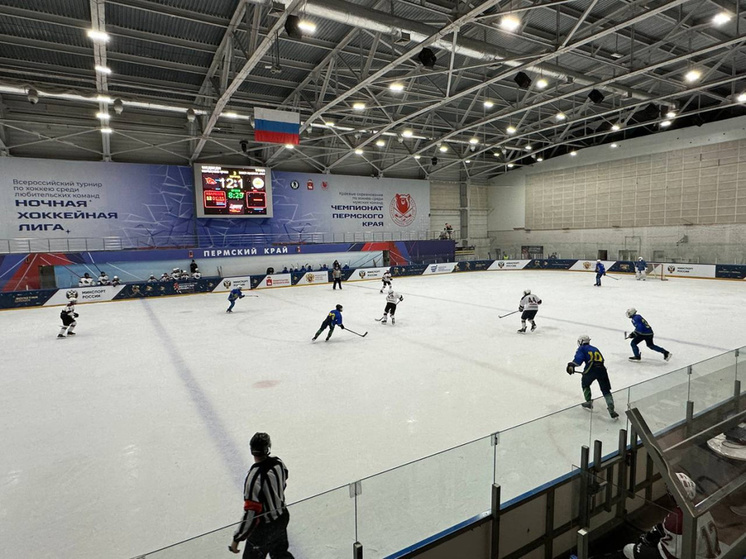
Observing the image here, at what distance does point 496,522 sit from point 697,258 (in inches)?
1301

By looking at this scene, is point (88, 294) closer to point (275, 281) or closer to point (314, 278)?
point (275, 281)

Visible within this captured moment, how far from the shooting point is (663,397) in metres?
4.47

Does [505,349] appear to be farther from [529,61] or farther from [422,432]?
[529,61]

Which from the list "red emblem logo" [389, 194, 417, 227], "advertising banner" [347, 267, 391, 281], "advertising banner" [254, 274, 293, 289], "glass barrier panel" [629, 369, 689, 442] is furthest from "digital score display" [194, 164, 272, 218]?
"glass barrier panel" [629, 369, 689, 442]

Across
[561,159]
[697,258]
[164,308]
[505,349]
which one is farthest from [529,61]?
[561,159]

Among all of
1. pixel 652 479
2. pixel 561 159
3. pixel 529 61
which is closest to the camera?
pixel 652 479

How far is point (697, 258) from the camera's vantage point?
2853cm

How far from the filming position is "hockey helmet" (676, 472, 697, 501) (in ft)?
9.21

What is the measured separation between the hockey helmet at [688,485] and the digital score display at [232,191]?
94.5 feet

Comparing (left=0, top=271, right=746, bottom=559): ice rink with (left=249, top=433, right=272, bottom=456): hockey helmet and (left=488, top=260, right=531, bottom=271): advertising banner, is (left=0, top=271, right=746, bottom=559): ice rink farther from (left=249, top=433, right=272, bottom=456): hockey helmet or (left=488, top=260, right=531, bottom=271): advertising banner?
(left=488, top=260, right=531, bottom=271): advertising banner

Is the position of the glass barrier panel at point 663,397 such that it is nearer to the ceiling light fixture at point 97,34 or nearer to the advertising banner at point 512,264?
the ceiling light fixture at point 97,34

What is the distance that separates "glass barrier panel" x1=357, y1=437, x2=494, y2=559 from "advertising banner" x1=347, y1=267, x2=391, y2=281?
26073 mm

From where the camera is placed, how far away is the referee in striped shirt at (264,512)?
273cm

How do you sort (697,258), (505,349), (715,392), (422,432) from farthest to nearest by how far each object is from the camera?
1. (697,258)
2. (505,349)
3. (422,432)
4. (715,392)
